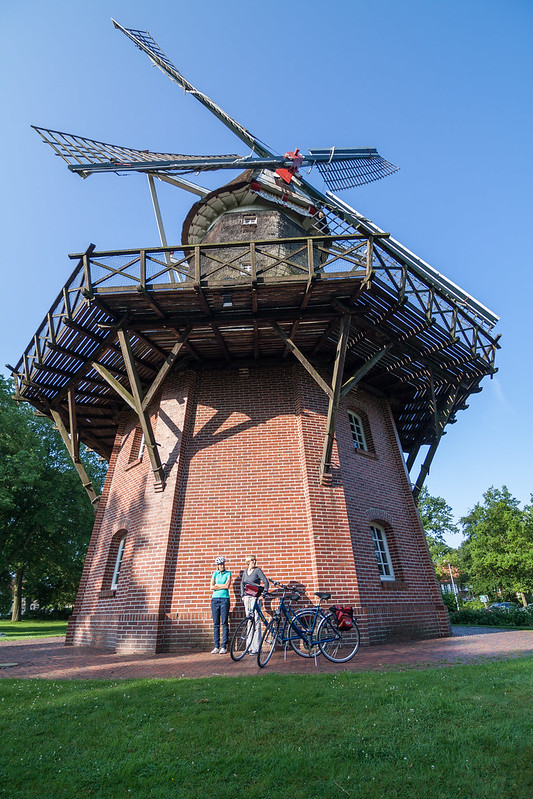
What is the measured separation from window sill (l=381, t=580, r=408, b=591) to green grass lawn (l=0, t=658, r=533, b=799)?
16.4 feet

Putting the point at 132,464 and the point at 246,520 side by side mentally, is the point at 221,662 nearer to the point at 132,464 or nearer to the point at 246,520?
the point at 246,520

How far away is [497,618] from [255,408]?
12946 millimetres

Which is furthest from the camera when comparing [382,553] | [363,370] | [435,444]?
[435,444]

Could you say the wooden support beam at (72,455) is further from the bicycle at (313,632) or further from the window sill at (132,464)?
the bicycle at (313,632)

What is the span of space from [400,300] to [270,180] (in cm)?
807

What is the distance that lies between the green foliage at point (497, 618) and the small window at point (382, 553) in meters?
8.31

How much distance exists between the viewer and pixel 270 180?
1483 cm

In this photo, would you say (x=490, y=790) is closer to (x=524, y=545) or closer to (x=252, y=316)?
(x=252, y=316)

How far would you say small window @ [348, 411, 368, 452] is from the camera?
12.0m

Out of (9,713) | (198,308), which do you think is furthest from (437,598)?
(9,713)

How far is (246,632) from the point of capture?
7270mm

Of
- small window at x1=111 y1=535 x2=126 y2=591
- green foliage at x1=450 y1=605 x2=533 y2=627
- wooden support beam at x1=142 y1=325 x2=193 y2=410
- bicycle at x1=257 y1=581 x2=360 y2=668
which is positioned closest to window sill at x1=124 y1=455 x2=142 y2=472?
small window at x1=111 y1=535 x2=126 y2=591

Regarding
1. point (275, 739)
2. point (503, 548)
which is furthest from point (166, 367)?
point (503, 548)

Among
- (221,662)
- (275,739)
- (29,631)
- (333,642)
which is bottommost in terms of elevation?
(275,739)
